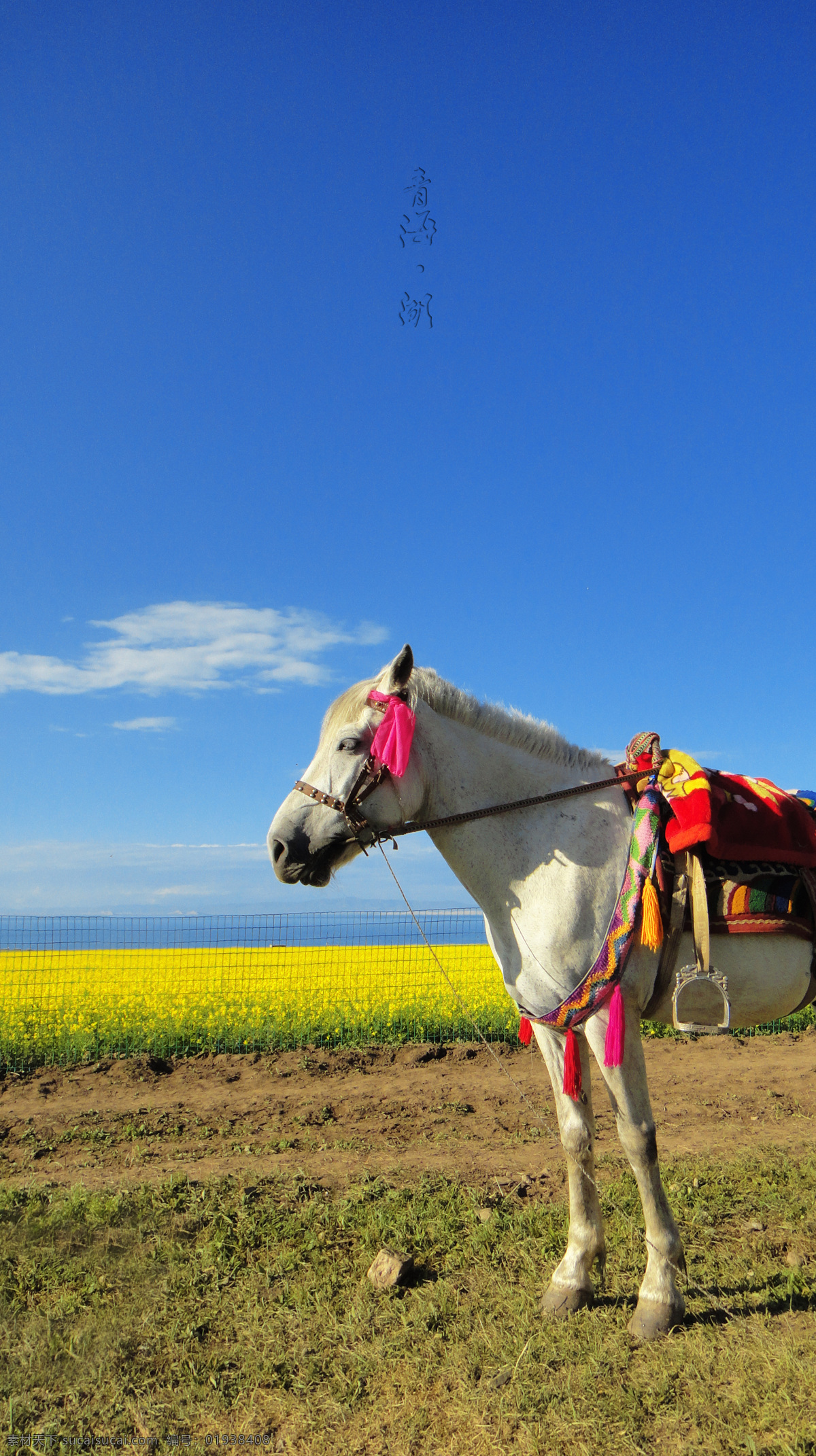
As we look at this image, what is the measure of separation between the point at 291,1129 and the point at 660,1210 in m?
3.69

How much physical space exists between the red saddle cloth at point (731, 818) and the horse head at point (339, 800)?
103 centimetres

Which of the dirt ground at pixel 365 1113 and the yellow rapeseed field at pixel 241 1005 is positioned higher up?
the yellow rapeseed field at pixel 241 1005

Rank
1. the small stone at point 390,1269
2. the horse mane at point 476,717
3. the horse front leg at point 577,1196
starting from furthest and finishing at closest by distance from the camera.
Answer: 1. the small stone at point 390,1269
2. the horse front leg at point 577,1196
3. the horse mane at point 476,717

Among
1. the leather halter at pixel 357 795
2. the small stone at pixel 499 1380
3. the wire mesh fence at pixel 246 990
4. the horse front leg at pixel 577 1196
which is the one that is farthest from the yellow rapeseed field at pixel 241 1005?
the leather halter at pixel 357 795

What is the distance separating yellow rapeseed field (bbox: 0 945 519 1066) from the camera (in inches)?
347

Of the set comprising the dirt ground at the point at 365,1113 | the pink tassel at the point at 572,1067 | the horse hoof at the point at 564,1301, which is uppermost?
the pink tassel at the point at 572,1067

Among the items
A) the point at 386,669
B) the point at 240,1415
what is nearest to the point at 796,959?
the point at 386,669

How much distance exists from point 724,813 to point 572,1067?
1.20 metres

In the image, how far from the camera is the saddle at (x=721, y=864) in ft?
10.1

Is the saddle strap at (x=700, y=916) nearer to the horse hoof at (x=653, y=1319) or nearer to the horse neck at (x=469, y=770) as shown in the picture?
the horse neck at (x=469, y=770)

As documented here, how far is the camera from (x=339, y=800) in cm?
299

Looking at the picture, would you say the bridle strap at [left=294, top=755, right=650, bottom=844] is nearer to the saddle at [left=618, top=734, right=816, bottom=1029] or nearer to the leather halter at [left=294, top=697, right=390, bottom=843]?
the leather halter at [left=294, top=697, right=390, bottom=843]

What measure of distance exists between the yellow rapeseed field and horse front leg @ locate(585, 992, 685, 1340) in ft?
19.7

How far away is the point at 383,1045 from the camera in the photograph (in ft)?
28.6
